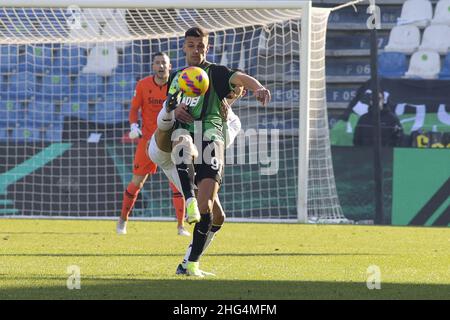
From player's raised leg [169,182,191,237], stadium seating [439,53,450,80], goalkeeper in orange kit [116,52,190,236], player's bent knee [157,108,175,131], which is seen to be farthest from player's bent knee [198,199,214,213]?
stadium seating [439,53,450,80]

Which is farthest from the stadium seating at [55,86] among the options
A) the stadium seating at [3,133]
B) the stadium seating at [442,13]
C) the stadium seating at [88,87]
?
the stadium seating at [442,13]

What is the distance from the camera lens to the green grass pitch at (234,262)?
7125 millimetres

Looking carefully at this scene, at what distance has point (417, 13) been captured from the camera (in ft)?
73.2

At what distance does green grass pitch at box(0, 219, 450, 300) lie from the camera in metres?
7.12

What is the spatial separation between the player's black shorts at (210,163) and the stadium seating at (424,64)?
45.6 ft

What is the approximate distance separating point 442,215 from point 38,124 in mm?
7354

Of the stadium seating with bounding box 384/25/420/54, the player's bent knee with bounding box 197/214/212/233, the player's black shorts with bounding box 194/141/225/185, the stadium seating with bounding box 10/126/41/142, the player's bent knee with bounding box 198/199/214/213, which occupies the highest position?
the stadium seating with bounding box 384/25/420/54

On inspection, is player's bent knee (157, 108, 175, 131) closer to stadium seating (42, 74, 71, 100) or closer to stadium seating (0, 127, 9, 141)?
stadium seating (0, 127, 9, 141)

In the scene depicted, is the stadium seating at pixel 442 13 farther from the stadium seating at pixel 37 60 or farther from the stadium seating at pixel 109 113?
the stadium seating at pixel 37 60

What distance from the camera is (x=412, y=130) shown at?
18344mm

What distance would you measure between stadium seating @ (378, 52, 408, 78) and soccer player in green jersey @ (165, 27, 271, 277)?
1355 cm

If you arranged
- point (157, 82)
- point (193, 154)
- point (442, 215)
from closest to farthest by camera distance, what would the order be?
point (193, 154) < point (157, 82) < point (442, 215)
